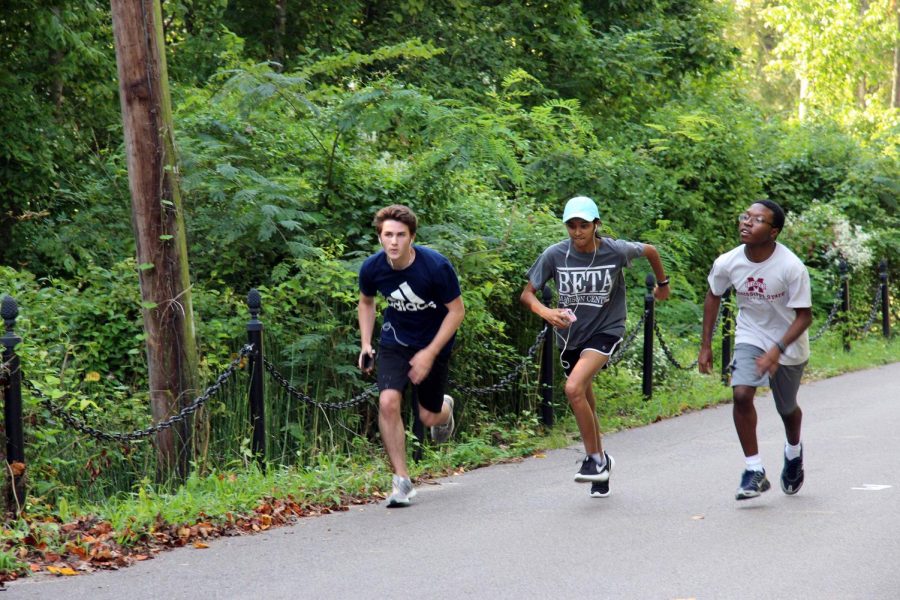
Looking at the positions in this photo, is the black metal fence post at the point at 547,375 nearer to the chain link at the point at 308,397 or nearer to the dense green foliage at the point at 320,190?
the dense green foliage at the point at 320,190

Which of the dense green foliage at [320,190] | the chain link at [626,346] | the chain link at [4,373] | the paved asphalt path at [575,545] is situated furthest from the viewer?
the chain link at [626,346]

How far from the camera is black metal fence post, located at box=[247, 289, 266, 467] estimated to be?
8656mm

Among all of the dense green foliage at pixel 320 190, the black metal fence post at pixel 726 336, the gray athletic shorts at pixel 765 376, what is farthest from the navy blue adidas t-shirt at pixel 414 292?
the black metal fence post at pixel 726 336

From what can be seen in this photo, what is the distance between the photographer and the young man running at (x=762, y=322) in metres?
7.65

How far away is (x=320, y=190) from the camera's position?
1120 cm

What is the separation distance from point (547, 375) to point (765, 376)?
390 centimetres

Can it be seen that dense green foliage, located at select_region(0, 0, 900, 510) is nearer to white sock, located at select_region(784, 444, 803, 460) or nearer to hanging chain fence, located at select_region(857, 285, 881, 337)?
hanging chain fence, located at select_region(857, 285, 881, 337)

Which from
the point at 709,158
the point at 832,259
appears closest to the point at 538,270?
the point at 709,158

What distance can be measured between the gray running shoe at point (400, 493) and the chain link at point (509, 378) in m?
2.52

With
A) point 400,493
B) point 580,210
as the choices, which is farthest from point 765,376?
point 400,493

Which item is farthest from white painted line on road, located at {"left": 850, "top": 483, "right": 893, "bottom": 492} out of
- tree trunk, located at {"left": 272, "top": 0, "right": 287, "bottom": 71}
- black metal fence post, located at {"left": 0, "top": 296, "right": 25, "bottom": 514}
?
tree trunk, located at {"left": 272, "top": 0, "right": 287, "bottom": 71}

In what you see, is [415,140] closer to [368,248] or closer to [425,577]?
[368,248]

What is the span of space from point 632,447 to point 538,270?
3036mm

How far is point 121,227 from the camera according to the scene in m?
11.9
